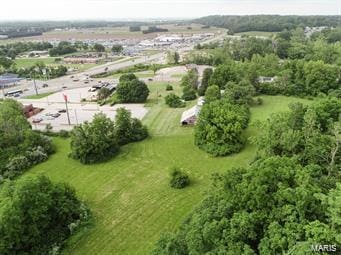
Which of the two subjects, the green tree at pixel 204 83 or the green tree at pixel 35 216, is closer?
the green tree at pixel 35 216

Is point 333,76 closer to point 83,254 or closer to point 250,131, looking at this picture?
point 250,131

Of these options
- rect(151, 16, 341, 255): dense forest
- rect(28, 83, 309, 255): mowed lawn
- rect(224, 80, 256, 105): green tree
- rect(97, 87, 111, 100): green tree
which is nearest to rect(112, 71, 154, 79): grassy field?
rect(97, 87, 111, 100): green tree

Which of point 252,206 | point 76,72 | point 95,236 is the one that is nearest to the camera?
point 252,206

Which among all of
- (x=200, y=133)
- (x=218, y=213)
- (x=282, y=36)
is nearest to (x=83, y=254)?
(x=218, y=213)

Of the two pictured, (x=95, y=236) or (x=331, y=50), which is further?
(x=331, y=50)

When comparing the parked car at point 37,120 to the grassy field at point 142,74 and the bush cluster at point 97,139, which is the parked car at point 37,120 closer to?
the bush cluster at point 97,139

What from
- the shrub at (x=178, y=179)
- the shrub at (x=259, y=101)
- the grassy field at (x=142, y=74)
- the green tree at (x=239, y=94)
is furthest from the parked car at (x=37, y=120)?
the grassy field at (x=142, y=74)
